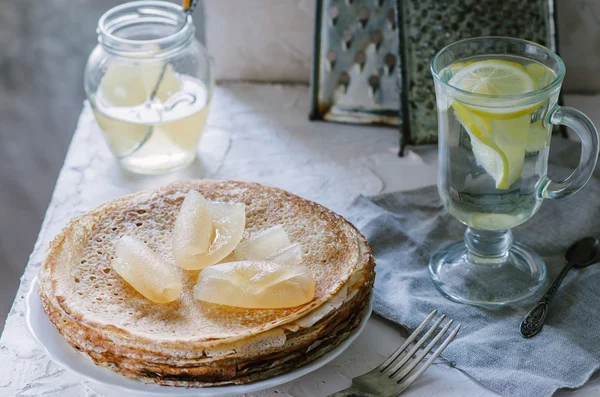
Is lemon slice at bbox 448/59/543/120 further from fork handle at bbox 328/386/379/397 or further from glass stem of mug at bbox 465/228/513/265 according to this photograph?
fork handle at bbox 328/386/379/397

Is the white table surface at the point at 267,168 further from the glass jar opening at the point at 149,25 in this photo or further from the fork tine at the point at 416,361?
the glass jar opening at the point at 149,25

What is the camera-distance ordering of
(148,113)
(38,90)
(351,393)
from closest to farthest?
(351,393) < (148,113) < (38,90)

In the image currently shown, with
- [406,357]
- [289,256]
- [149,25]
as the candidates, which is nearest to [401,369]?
[406,357]

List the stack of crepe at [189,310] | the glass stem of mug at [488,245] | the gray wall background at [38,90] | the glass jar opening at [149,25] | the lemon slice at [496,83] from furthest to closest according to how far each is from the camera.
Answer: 1. the gray wall background at [38,90]
2. the glass jar opening at [149,25]
3. the glass stem of mug at [488,245]
4. the lemon slice at [496,83]
5. the stack of crepe at [189,310]

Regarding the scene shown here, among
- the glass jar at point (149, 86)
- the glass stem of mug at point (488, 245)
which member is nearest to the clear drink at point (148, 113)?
the glass jar at point (149, 86)

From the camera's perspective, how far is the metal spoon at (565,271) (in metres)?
1.06

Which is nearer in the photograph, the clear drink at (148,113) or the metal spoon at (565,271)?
the metal spoon at (565,271)

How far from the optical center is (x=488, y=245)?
120 centimetres

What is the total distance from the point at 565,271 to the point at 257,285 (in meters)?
0.50

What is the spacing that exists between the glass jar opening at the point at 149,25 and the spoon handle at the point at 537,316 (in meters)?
0.76

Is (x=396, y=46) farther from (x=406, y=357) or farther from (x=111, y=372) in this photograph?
(x=111, y=372)

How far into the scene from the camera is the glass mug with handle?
104 centimetres

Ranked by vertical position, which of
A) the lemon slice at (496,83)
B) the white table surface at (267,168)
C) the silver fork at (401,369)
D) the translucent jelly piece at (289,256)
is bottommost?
the white table surface at (267,168)

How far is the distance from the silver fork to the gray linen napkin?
0.04m
